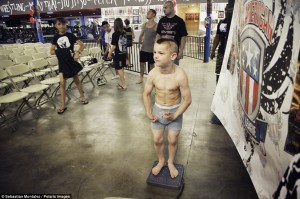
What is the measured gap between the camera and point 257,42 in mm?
2076

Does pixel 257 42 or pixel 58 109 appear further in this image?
pixel 58 109

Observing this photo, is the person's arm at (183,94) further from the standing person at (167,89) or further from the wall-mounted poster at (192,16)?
the wall-mounted poster at (192,16)

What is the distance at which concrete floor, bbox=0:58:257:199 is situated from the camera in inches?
102

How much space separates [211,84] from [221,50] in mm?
2306

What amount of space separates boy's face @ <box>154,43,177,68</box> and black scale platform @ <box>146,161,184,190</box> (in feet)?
4.17

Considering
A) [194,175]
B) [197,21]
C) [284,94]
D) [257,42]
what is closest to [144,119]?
[194,175]

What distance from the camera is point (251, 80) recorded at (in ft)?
7.22

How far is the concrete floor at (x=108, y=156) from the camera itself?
102 inches

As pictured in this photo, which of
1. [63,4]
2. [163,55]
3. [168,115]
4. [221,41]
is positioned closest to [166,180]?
[168,115]

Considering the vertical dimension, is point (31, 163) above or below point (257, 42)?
below

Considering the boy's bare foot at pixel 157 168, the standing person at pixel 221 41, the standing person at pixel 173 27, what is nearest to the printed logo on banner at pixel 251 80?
the boy's bare foot at pixel 157 168

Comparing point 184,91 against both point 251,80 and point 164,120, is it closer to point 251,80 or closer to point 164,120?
point 164,120

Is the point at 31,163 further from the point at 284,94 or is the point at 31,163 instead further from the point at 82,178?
the point at 284,94

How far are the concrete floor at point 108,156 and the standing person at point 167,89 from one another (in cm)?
59
